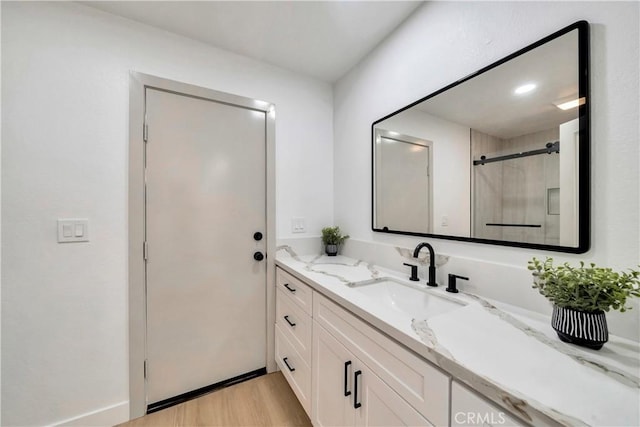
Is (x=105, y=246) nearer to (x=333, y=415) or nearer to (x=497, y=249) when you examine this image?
(x=333, y=415)

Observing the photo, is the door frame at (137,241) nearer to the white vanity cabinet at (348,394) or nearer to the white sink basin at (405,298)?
the white vanity cabinet at (348,394)

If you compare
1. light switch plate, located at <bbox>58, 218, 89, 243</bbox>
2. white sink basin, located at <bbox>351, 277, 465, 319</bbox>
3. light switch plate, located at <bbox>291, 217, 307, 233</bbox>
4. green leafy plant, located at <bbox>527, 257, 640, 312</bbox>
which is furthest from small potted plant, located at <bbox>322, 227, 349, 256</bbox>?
light switch plate, located at <bbox>58, 218, 89, 243</bbox>

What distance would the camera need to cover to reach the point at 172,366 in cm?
156

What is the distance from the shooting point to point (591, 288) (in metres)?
0.65

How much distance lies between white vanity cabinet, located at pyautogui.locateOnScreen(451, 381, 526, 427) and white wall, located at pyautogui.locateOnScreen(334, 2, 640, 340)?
0.54 m

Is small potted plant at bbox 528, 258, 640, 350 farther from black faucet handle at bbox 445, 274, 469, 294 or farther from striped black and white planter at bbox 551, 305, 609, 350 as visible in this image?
black faucet handle at bbox 445, 274, 469, 294

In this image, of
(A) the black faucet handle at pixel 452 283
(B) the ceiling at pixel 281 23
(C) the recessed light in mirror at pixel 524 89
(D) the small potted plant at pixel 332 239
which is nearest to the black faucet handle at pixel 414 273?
(A) the black faucet handle at pixel 452 283

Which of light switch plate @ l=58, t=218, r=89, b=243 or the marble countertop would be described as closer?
the marble countertop

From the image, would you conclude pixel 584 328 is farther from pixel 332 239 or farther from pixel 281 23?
pixel 281 23

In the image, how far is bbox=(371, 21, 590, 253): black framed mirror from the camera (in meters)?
0.84

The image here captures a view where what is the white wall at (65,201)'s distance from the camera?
1.23 m

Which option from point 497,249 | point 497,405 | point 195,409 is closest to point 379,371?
point 497,405

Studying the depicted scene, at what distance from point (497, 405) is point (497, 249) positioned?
2.26ft

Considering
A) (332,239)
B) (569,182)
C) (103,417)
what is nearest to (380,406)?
(569,182)
